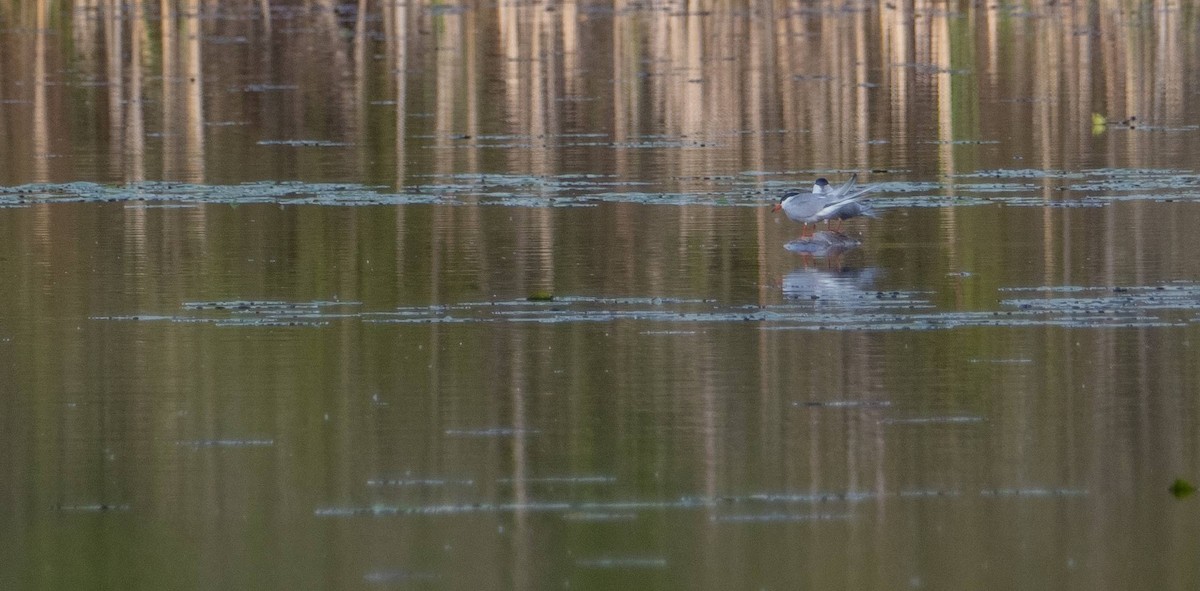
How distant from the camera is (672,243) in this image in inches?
636

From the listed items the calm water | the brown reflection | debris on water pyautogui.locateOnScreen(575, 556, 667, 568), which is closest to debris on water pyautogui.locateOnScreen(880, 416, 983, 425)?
the calm water

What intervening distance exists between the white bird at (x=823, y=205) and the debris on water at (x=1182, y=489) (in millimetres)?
7022

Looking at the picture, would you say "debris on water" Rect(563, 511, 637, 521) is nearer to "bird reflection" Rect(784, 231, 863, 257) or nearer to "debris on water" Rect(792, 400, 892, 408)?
"debris on water" Rect(792, 400, 892, 408)

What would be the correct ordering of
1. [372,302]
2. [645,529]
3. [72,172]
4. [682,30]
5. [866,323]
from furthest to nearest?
[682,30] < [72,172] < [372,302] < [866,323] < [645,529]

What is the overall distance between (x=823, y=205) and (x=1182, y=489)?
7.22 meters

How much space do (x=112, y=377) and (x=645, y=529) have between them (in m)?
3.91

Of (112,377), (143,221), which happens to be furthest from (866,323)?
(143,221)

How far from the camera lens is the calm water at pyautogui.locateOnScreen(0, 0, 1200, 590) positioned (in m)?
8.83

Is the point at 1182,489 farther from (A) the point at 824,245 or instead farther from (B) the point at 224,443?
(A) the point at 824,245

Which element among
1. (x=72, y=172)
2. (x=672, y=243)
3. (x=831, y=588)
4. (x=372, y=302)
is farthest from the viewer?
(x=72, y=172)

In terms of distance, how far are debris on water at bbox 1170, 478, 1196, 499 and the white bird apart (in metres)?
7.02

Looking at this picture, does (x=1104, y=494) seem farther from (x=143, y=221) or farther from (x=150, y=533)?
(x=143, y=221)

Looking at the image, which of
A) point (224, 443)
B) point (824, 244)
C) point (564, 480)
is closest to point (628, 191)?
point (824, 244)

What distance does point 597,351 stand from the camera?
1229 cm
